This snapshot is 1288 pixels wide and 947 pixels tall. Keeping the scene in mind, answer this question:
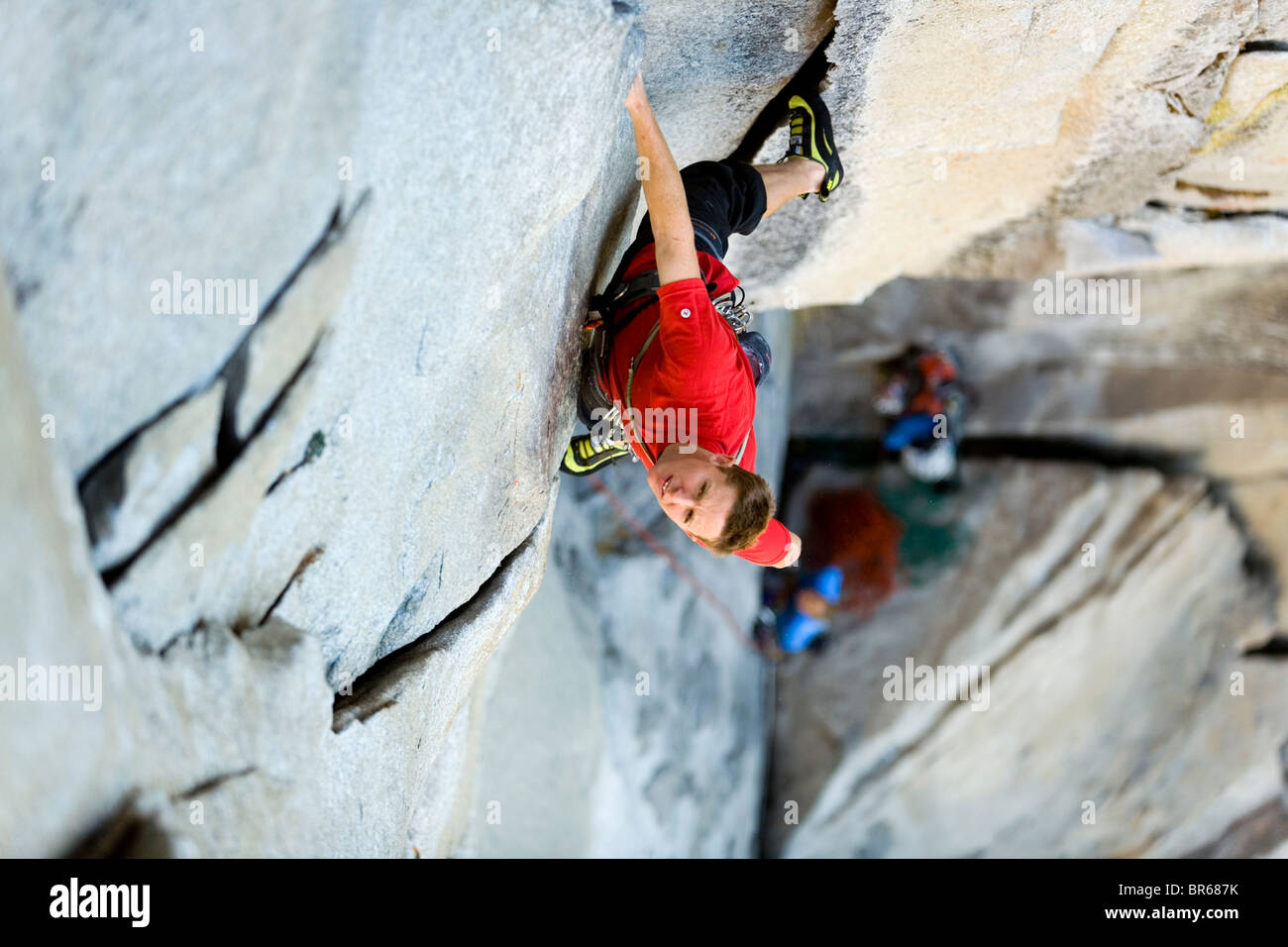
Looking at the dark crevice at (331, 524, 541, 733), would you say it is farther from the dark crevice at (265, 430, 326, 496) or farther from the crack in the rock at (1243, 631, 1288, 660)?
the crack in the rock at (1243, 631, 1288, 660)

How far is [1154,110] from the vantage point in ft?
10.6

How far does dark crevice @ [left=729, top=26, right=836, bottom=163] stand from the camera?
275cm

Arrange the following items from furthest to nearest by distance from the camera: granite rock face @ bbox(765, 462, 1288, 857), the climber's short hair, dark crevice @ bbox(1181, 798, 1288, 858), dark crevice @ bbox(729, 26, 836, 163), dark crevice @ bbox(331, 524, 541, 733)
A: dark crevice @ bbox(1181, 798, 1288, 858)
granite rock face @ bbox(765, 462, 1288, 857)
dark crevice @ bbox(729, 26, 836, 163)
the climber's short hair
dark crevice @ bbox(331, 524, 541, 733)

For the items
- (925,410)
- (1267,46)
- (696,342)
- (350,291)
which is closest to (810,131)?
(696,342)

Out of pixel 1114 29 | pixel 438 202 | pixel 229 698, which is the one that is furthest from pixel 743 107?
pixel 229 698

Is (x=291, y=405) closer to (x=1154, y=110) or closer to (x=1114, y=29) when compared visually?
(x=1114, y=29)

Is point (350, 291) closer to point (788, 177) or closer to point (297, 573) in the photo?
point (297, 573)

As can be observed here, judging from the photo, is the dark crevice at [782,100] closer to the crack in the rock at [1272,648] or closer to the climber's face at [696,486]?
the climber's face at [696,486]

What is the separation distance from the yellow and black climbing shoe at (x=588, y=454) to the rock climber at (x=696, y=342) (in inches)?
0.8

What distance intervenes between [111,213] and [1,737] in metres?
0.75

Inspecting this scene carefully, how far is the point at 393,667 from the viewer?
86.7 inches

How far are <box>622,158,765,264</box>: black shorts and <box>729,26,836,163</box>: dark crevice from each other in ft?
0.98

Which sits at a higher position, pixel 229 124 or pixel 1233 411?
pixel 229 124

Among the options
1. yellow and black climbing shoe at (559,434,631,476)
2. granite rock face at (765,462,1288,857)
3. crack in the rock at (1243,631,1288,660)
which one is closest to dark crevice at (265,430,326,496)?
yellow and black climbing shoe at (559,434,631,476)
